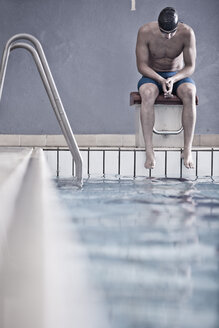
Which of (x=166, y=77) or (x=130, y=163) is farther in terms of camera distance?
(x=166, y=77)

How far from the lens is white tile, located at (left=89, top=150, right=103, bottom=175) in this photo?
11.7 feet

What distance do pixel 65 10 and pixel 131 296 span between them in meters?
5.12

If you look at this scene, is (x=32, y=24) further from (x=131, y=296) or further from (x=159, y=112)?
(x=131, y=296)

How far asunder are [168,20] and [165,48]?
352mm

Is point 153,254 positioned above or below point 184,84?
below

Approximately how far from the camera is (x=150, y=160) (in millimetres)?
3328

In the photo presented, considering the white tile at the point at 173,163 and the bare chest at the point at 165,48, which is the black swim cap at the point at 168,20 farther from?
the white tile at the point at 173,163

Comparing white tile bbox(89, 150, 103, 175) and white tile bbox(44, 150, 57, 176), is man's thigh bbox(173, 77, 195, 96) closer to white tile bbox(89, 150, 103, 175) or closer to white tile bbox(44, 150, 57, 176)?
white tile bbox(89, 150, 103, 175)

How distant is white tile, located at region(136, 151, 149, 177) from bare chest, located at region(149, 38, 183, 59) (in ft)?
2.98

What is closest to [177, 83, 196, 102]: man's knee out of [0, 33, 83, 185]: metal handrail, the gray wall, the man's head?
the man's head

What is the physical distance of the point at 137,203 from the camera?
2.04 meters

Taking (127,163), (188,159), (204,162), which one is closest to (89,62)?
(127,163)

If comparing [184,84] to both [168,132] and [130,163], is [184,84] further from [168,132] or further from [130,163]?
[130,163]

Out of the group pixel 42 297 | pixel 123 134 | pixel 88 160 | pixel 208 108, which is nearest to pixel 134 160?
pixel 88 160
